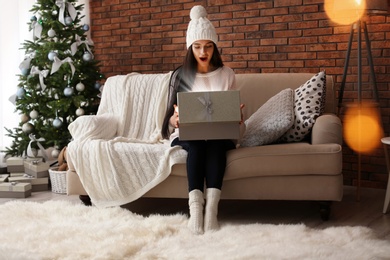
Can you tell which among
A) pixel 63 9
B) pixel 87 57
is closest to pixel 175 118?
pixel 87 57

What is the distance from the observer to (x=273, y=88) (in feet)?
12.4

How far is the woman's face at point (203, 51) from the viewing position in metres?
3.40

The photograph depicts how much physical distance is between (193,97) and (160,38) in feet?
6.84

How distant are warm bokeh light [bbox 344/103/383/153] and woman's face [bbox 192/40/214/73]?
1.03 m

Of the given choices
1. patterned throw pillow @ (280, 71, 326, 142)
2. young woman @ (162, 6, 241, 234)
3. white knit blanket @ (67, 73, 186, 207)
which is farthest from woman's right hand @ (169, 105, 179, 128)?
patterned throw pillow @ (280, 71, 326, 142)

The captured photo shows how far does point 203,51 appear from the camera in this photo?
11.1 feet

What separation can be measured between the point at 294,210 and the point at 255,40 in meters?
1.53

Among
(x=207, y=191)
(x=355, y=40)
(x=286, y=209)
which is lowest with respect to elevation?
(x=286, y=209)

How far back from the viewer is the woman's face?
340 centimetres

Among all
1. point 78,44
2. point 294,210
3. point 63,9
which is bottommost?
point 294,210

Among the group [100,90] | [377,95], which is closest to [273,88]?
[377,95]

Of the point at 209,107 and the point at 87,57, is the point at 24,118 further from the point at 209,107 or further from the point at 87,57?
the point at 209,107

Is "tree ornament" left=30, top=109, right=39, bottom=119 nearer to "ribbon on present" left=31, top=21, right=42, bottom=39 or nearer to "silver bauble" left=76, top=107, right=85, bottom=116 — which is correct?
"silver bauble" left=76, top=107, right=85, bottom=116

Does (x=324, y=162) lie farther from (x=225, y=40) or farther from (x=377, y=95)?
(x=225, y=40)
